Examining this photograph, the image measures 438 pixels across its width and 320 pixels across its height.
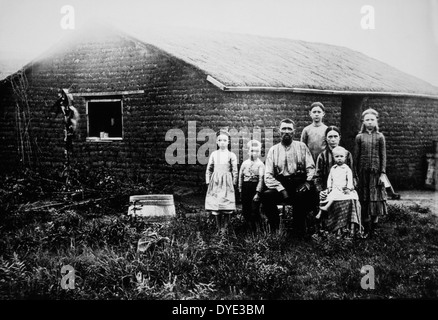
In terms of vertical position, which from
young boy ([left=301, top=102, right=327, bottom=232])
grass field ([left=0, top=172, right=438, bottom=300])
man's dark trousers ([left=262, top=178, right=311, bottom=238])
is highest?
young boy ([left=301, top=102, right=327, bottom=232])

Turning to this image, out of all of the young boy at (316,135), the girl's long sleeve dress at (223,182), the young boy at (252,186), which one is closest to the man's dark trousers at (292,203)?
the young boy at (252,186)

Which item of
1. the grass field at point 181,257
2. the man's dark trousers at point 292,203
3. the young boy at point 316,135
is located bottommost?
the grass field at point 181,257

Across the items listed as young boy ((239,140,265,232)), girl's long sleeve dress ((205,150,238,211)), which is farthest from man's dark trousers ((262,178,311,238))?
girl's long sleeve dress ((205,150,238,211))

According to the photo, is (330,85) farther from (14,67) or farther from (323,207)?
(14,67)

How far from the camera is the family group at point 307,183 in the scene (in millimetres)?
5074

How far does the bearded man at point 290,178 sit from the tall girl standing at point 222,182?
0.41 m

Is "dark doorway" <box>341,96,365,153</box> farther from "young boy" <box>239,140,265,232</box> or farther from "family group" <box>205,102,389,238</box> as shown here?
"young boy" <box>239,140,265,232</box>

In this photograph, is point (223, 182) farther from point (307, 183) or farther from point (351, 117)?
point (351, 117)

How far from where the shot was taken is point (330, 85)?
7.62 metres

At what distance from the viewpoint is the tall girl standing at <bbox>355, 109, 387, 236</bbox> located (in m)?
5.25

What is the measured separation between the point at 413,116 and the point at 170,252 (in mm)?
6391

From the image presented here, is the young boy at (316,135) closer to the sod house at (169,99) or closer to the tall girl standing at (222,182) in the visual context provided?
the tall girl standing at (222,182)

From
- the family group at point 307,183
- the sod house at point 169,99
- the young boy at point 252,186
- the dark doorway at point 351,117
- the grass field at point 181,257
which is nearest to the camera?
the grass field at point 181,257
